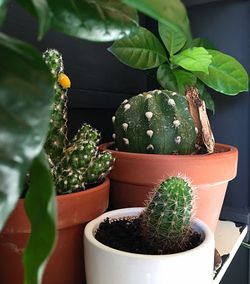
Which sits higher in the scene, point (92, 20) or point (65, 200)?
point (92, 20)

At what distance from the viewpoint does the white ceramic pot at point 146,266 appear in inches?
15.2

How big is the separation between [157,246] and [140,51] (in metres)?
0.48

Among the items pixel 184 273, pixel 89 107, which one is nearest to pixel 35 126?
pixel 184 273

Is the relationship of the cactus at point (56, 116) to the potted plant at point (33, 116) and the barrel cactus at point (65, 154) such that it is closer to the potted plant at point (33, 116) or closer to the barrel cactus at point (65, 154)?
the barrel cactus at point (65, 154)

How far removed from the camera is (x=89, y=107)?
2.65ft

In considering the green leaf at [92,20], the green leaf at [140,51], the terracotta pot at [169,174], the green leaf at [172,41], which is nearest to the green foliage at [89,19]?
the green leaf at [92,20]

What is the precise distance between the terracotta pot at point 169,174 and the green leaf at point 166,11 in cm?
37

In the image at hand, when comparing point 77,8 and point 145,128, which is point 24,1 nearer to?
point 77,8

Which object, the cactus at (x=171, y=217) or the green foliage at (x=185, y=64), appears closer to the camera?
the cactus at (x=171, y=217)

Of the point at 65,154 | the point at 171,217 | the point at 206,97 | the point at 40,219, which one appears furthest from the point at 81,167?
the point at 206,97

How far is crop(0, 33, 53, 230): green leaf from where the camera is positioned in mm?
178

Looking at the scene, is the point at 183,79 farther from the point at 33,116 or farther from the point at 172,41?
the point at 33,116

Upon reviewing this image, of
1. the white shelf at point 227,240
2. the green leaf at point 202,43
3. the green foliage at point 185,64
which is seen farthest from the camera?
the green leaf at point 202,43

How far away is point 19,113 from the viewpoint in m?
0.19
